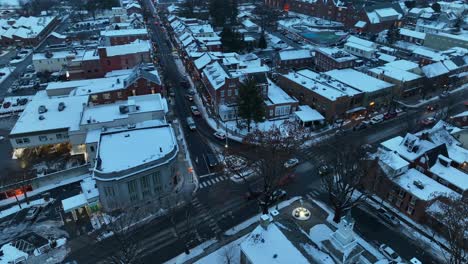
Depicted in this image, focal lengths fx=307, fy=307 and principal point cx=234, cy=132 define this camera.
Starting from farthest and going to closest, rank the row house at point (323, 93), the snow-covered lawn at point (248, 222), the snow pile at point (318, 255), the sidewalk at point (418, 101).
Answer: the sidewalk at point (418, 101)
the row house at point (323, 93)
the snow-covered lawn at point (248, 222)
the snow pile at point (318, 255)

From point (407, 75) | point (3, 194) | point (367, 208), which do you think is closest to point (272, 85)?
point (407, 75)

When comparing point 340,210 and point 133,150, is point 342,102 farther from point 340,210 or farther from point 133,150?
point 133,150

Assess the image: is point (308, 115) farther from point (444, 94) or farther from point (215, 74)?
point (444, 94)

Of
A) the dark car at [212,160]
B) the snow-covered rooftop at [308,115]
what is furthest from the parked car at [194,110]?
the snow-covered rooftop at [308,115]

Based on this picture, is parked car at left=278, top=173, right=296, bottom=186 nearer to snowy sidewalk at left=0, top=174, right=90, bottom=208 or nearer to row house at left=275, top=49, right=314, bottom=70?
snowy sidewalk at left=0, top=174, right=90, bottom=208

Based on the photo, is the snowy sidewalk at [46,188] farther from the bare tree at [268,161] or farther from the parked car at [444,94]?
the parked car at [444,94]

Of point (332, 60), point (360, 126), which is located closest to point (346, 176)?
point (360, 126)
